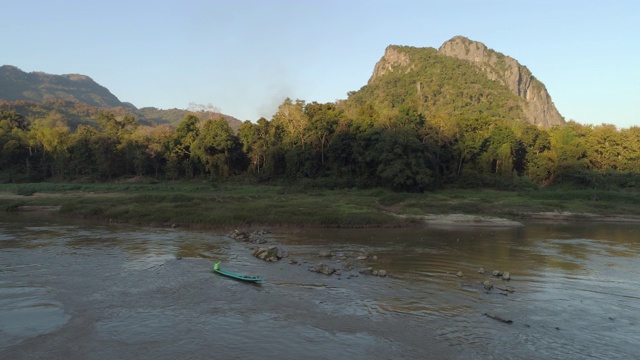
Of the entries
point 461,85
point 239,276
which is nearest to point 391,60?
point 461,85

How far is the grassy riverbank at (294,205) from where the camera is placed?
32.7 metres

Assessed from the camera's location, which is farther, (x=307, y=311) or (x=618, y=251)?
(x=618, y=251)

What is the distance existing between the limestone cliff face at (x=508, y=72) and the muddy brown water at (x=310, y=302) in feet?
566

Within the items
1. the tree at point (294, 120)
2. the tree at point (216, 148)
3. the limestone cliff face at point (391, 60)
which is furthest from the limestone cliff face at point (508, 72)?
the tree at point (216, 148)

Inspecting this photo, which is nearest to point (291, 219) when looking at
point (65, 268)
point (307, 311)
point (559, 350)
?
point (65, 268)

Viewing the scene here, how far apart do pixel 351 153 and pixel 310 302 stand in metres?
45.8

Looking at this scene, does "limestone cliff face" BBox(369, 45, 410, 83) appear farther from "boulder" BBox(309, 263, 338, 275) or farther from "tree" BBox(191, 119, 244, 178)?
"boulder" BBox(309, 263, 338, 275)

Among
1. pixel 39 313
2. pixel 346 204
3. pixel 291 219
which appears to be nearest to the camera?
pixel 39 313

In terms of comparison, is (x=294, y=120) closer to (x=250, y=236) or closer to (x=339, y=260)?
(x=250, y=236)

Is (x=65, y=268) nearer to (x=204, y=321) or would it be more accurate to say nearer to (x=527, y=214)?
(x=204, y=321)

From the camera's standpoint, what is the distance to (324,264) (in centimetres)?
1931

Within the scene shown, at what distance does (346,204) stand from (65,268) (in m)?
24.6

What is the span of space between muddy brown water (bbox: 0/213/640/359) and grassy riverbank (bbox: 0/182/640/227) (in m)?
6.54

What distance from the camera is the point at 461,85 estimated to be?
151 meters
